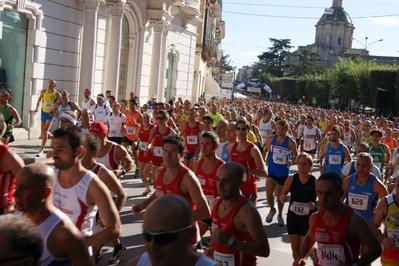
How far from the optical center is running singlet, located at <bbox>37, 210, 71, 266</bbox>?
3.35m

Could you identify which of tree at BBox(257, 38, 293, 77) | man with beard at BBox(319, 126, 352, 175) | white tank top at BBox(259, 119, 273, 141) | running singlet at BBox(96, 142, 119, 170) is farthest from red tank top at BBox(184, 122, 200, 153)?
tree at BBox(257, 38, 293, 77)

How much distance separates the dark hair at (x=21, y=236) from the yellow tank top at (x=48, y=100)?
12.9 m

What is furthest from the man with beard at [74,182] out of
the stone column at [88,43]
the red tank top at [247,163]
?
Result: the stone column at [88,43]

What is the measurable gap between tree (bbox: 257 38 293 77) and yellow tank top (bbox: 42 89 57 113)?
11476 centimetres

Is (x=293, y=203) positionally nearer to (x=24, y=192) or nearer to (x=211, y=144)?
(x=211, y=144)

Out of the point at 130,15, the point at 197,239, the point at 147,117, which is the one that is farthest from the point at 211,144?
the point at 130,15

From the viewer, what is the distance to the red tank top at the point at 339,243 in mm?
4723

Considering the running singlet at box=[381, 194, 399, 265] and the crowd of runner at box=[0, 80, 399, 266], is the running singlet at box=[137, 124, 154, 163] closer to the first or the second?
the crowd of runner at box=[0, 80, 399, 266]

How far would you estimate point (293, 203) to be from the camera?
738 centimetres

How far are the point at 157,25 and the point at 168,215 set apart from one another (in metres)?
24.7

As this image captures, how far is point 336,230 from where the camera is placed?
4754 mm

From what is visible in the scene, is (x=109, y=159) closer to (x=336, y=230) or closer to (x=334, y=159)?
(x=336, y=230)

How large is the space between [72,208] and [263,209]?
23.5 ft

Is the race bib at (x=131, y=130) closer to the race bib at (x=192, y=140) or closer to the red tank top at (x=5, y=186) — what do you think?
the race bib at (x=192, y=140)
